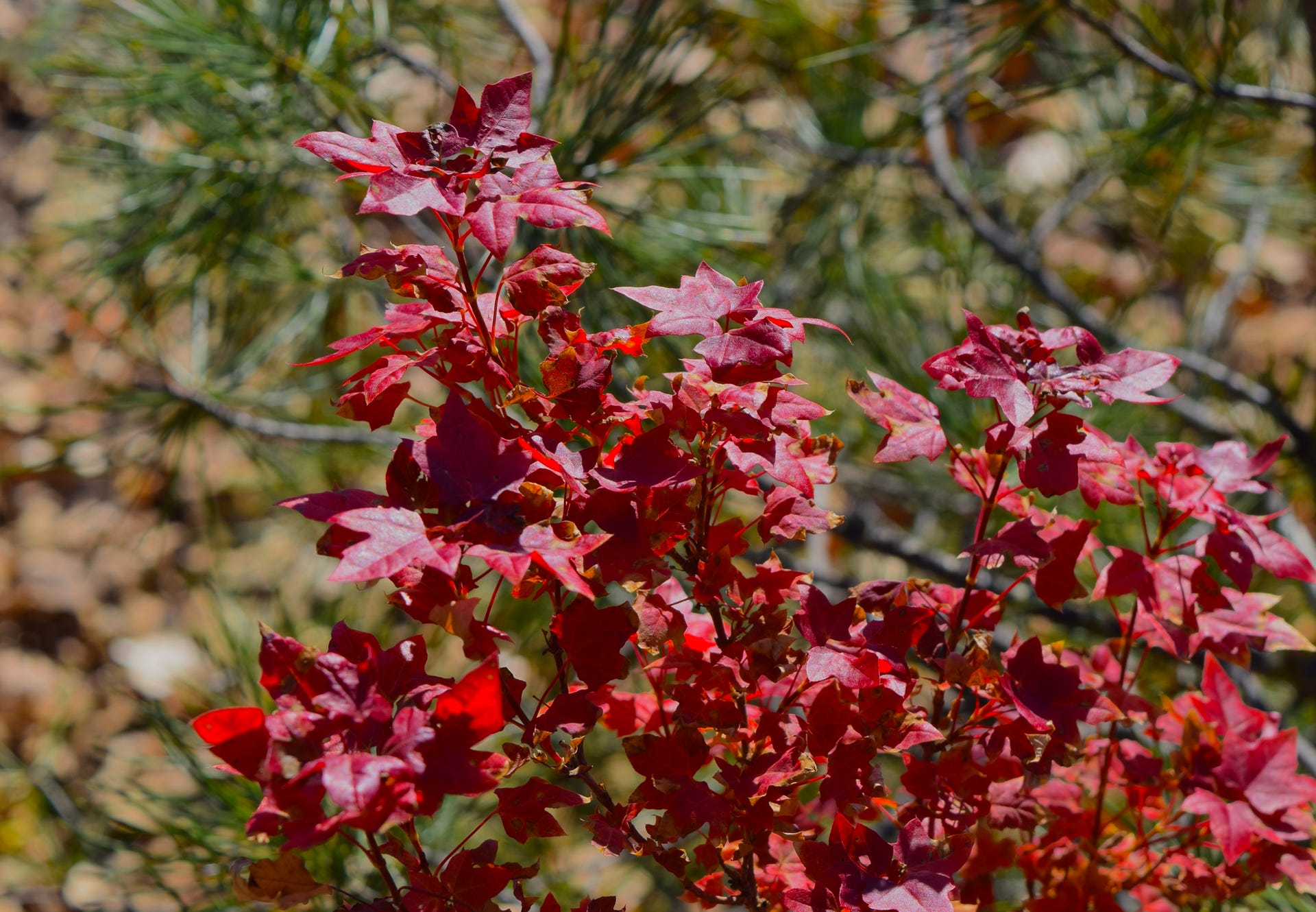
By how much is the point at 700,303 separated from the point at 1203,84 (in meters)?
0.57

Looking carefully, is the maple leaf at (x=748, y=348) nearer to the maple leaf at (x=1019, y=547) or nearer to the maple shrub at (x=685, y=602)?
the maple shrub at (x=685, y=602)

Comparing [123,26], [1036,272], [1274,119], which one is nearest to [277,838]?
[123,26]

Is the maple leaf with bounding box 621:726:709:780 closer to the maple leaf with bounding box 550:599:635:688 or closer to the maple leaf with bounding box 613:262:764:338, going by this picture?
the maple leaf with bounding box 550:599:635:688

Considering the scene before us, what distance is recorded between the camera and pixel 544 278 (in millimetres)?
391

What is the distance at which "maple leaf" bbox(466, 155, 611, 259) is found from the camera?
14.6 inches

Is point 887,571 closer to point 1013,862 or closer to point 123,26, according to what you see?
point 1013,862

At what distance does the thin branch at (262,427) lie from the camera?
934mm

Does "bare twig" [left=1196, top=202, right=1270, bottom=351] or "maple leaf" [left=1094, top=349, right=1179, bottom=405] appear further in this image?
"bare twig" [left=1196, top=202, right=1270, bottom=351]

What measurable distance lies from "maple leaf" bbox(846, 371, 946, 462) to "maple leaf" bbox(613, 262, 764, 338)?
0.06 meters

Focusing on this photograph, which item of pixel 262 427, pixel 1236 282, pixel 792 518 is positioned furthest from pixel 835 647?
pixel 1236 282

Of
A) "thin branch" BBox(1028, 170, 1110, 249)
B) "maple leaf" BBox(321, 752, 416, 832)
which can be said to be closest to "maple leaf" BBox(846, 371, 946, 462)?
"maple leaf" BBox(321, 752, 416, 832)

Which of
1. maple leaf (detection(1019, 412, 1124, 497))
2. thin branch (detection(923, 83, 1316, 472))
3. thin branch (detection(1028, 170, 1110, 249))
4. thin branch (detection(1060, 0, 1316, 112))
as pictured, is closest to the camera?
maple leaf (detection(1019, 412, 1124, 497))

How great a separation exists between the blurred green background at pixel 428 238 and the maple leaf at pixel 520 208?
0.14 metres

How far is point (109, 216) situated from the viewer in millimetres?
959
